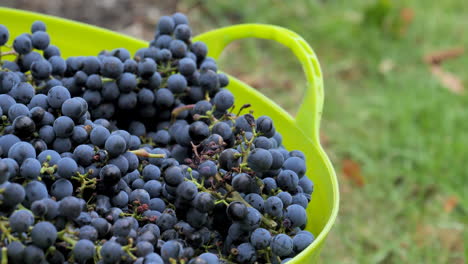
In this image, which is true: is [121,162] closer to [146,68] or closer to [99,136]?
[99,136]

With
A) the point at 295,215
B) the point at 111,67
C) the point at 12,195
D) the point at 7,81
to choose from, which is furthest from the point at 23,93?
the point at 295,215

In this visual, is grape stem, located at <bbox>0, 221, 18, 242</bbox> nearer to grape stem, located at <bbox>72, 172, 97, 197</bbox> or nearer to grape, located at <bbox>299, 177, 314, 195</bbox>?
grape stem, located at <bbox>72, 172, 97, 197</bbox>

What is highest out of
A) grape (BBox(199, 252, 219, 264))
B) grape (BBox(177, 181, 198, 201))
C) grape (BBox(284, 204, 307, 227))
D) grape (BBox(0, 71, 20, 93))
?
grape (BBox(0, 71, 20, 93))

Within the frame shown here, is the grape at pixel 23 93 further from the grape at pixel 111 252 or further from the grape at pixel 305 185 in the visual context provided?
the grape at pixel 305 185

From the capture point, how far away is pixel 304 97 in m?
1.19

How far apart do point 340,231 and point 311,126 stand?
73 cm

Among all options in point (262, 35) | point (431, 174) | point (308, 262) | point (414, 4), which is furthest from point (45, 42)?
point (414, 4)

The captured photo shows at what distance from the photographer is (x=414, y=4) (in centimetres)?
279

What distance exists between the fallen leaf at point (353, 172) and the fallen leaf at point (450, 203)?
0.28 metres

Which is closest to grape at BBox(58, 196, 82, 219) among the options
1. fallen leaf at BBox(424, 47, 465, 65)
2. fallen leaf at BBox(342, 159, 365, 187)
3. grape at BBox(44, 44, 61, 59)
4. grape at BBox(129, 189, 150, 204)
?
grape at BBox(129, 189, 150, 204)

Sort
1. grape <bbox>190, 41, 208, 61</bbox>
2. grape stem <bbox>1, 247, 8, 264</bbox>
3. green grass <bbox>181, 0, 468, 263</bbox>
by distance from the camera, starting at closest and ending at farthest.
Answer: grape stem <bbox>1, 247, 8, 264</bbox>
grape <bbox>190, 41, 208, 61</bbox>
green grass <bbox>181, 0, 468, 263</bbox>

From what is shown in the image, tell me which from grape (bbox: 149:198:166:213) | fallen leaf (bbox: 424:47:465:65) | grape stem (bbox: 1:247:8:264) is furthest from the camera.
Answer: fallen leaf (bbox: 424:47:465:65)

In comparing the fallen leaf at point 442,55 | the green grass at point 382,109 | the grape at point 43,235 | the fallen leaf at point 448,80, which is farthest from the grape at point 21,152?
the fallen leaf at point 442,55

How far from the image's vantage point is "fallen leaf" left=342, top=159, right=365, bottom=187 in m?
1.94
